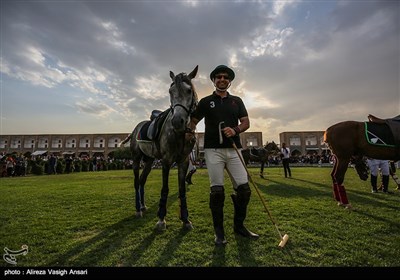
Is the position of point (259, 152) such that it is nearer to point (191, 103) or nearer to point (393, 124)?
point (393, 124)

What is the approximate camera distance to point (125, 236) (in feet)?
12.9

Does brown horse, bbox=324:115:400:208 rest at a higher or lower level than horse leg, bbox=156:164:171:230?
higher

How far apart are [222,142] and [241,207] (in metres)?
1.22

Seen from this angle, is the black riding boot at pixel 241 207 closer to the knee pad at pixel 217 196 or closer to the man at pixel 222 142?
the man at pixel 222 142

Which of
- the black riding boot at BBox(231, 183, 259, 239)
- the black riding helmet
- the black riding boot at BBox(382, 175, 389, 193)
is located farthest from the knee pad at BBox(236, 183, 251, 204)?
the black riding boot at BBox(382, 175, 389, 193)

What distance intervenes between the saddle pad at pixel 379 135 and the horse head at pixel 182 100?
5.22m

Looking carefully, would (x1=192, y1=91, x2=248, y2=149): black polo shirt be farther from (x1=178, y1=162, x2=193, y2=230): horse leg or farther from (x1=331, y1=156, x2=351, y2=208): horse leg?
(x1=331, y1=156, x2=351, y2=208): horse leg

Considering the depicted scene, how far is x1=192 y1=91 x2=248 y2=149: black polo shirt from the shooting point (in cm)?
368

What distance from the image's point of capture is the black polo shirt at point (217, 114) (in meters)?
3.68

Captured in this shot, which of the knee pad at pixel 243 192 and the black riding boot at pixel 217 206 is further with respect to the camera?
the knee pad at pixel 243 192

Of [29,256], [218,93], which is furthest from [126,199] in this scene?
[218,93]

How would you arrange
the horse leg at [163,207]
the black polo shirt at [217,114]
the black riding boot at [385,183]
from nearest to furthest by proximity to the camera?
the black polo shirt at [217,114] < the horse leg at [163,207] < the black riding boot at [385,183]

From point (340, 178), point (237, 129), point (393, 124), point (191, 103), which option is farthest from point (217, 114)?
point (393, 124)

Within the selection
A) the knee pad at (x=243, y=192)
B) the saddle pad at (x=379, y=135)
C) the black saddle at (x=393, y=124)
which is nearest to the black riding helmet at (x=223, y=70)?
the knee pad at (x=243, y=192)
